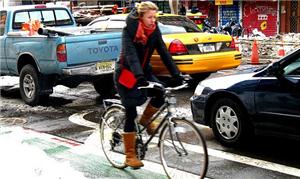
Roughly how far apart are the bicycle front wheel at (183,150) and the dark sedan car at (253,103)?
1.29 metres

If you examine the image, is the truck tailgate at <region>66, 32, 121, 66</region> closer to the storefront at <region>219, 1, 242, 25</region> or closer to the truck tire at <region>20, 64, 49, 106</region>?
the truck tire at <region>20, 64, 49, 106</region>

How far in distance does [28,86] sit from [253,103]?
539cm

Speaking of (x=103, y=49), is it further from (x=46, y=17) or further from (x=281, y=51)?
(x=281, y=51)

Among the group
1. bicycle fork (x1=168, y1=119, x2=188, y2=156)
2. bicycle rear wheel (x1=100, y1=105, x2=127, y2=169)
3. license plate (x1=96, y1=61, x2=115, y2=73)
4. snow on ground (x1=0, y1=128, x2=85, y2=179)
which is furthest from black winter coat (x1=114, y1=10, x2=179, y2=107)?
license plate (x1=96, y1=61, x2=115, y2=73)

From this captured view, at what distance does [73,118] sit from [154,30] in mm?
3877

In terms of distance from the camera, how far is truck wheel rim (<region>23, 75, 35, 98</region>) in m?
9.91

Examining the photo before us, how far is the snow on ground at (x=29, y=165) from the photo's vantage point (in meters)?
5.58

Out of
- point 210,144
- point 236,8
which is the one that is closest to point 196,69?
point 210,144

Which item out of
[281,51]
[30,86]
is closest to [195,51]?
[30,86]

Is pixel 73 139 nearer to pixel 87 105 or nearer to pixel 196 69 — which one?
pixel 87 105

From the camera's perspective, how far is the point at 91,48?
9297 millimetres

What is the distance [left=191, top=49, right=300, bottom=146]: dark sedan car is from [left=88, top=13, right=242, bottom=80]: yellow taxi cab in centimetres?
317

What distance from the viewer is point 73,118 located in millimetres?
8641

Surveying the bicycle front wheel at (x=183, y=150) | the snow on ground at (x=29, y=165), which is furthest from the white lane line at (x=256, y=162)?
the snow on ground at (x=29, y=165)
